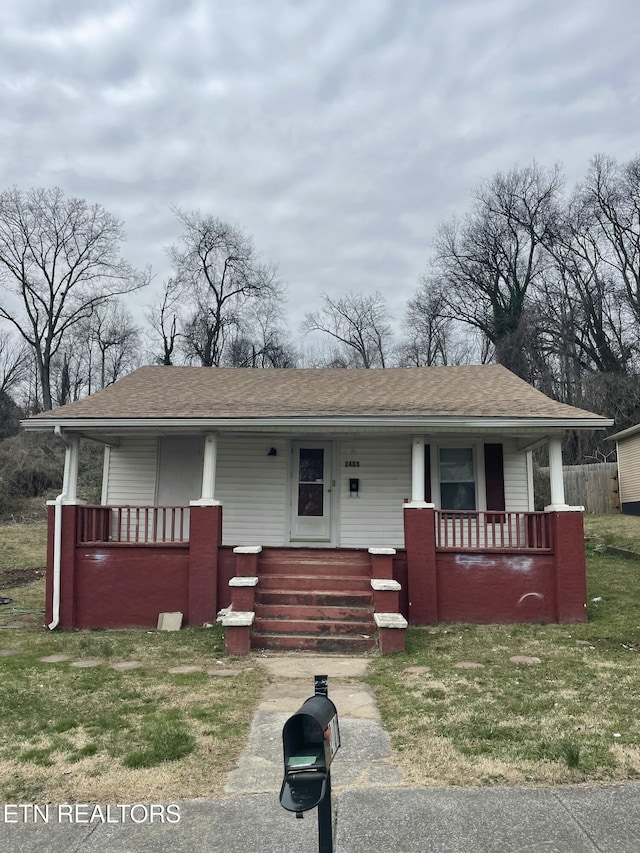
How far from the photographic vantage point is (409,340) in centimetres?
3706

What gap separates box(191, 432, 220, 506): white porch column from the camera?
28.0 ft

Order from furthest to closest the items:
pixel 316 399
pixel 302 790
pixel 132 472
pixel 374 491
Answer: pixel 132 472 < pixel 374 491 < pixel 316 399 < pixel 302 790

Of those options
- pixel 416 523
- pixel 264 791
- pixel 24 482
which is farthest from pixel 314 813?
pixel 24 482

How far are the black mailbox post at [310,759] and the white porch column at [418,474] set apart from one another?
6.26m

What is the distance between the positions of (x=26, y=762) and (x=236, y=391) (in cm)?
737

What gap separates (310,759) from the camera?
2131 millimetres

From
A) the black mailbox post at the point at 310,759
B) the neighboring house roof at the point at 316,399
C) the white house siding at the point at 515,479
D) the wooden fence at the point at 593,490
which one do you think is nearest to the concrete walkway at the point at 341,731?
the black mailbox post at the point at 310,759

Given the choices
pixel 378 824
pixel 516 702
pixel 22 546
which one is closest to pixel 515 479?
pixel 516 702

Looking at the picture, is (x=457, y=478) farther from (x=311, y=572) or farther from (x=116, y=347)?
(x=116, y=347)

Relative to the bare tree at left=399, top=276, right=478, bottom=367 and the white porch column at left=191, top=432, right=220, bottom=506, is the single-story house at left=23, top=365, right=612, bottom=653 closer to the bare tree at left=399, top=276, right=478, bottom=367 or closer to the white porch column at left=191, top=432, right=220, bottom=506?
the white porch column at left=191, top=432, right=220, bottom=506

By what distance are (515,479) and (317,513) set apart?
3.36 meters

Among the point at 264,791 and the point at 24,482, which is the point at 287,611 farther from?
the point at 24,482

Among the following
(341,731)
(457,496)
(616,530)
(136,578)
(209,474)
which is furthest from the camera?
(616,530)

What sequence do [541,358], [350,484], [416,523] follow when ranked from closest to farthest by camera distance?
[416,523] < [350,484] < [541,358]
